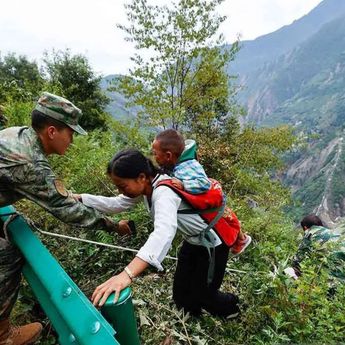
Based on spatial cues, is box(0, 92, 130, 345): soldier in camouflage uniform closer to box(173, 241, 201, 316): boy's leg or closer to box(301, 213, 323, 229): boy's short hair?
box(173, 241, 201, 316): boy's leg

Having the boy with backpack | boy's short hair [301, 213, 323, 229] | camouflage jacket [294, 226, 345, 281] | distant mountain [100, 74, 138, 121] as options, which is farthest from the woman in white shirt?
distant mountain [100, 74, 138, 121]

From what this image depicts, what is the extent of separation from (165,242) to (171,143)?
37.9 inches

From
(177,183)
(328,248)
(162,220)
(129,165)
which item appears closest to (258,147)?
(328,248)

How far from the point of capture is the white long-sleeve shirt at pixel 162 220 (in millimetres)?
1991

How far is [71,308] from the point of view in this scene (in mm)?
1399

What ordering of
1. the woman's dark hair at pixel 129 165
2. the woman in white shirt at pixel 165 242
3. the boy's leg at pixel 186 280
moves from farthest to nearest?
the boy's leg at pixel 186 280 → the woman's dark hair at pixel 129 165 → the woman in white shirt at pixel 165 242

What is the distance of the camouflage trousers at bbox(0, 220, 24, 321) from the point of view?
2239mm

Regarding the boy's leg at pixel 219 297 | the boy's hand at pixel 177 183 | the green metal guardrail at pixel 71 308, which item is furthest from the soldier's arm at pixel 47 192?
the boy's leg at pixel 219 297

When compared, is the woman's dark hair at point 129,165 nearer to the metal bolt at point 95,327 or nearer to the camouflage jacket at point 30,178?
the camouflage jacket at point 30,178

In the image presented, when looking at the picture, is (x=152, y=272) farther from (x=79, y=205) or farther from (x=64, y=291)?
(x=64, y=291)

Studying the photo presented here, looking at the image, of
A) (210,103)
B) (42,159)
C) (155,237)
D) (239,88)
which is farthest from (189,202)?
(239,88)

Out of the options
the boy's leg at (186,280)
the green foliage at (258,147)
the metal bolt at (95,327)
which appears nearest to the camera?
the metal bolt at (95,327)

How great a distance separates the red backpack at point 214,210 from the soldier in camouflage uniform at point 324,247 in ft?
3.81

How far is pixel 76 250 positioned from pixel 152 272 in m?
0.76
